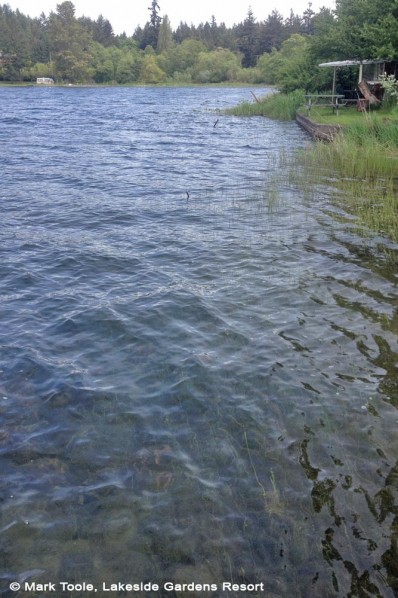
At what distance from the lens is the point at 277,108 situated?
36.3 metres

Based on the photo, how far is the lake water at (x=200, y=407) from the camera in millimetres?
3711

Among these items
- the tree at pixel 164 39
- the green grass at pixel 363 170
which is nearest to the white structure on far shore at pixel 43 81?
the tree at pixel 164 39

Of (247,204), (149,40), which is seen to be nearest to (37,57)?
(149,40)

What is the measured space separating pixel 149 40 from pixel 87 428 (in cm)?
16268

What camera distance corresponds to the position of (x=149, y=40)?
15125 cm

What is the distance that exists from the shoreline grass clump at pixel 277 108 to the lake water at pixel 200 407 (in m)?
25.7

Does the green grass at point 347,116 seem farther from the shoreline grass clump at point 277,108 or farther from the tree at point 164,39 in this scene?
the tree at point 164,39

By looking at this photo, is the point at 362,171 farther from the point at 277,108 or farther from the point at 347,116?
the point at 277,108

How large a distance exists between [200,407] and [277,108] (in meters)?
34.1

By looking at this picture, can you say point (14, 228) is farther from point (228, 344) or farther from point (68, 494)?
point (68, 494)

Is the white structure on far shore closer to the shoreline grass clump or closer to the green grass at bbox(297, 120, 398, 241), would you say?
the shoreline grass clump

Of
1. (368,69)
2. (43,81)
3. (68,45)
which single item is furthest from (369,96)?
(68,45)

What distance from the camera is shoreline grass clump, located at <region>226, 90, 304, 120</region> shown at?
35250 millimetres

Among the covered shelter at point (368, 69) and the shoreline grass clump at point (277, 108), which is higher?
the covered shelter at point (368, 69)
